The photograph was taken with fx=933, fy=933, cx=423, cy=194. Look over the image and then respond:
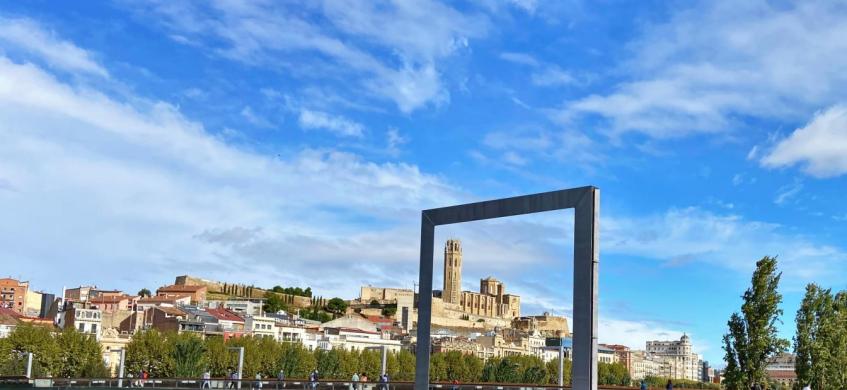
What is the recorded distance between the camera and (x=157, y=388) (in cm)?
3734

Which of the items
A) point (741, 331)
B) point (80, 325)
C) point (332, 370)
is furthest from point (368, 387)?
point (80, 325)

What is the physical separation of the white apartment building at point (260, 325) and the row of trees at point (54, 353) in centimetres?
4696

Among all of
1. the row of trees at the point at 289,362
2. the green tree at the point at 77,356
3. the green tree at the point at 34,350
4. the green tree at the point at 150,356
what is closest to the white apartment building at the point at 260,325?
the row of trees at the point at 289,362

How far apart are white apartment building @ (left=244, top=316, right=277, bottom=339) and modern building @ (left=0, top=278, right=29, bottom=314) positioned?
156 feet

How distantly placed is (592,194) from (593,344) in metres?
2.99

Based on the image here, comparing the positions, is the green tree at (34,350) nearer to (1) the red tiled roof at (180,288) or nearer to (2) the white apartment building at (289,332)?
(2) the white apartment building at (289,332)

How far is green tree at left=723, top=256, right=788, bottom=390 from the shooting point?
31.0 meters

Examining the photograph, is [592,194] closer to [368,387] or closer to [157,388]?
[368,387]

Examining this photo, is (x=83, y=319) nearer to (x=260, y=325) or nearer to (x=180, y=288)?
(x=260, y=325)

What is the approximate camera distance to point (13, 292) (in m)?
154

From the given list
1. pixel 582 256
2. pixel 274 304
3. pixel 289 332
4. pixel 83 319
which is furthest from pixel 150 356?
pixel 274 304

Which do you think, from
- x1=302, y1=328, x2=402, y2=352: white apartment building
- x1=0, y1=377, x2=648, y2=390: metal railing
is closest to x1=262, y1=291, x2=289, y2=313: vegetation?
x1=302, y1=328, x2=402, y2=352: white apartment building

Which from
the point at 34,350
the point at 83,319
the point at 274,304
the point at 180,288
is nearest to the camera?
the point at 34,350

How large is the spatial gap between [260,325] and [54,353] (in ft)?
182
